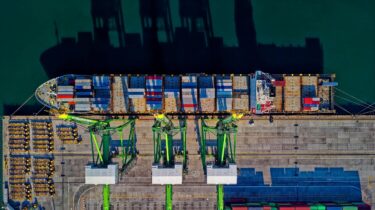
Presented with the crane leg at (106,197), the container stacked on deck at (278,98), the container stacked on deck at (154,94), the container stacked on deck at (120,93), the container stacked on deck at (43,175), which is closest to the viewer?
the crane leg at (106,197)

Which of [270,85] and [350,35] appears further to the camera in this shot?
[350,35]

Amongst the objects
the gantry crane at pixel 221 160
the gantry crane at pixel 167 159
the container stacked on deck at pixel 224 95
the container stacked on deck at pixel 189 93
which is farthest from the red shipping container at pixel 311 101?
the gantry crane at pixel 167 159

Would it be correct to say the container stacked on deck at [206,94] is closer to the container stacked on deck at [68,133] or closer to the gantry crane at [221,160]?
the gantry crane at [221,160]

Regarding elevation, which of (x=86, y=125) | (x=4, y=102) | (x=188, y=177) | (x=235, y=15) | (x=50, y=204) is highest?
(x=235, y=15)

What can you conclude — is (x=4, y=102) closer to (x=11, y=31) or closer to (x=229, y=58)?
(x=11, y=31)

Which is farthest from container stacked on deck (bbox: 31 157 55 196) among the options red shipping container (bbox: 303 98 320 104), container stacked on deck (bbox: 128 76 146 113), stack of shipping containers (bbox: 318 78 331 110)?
stack of shipping containers (bbox: 318 78 331 110)

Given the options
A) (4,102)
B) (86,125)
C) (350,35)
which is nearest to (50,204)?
(86,125)
